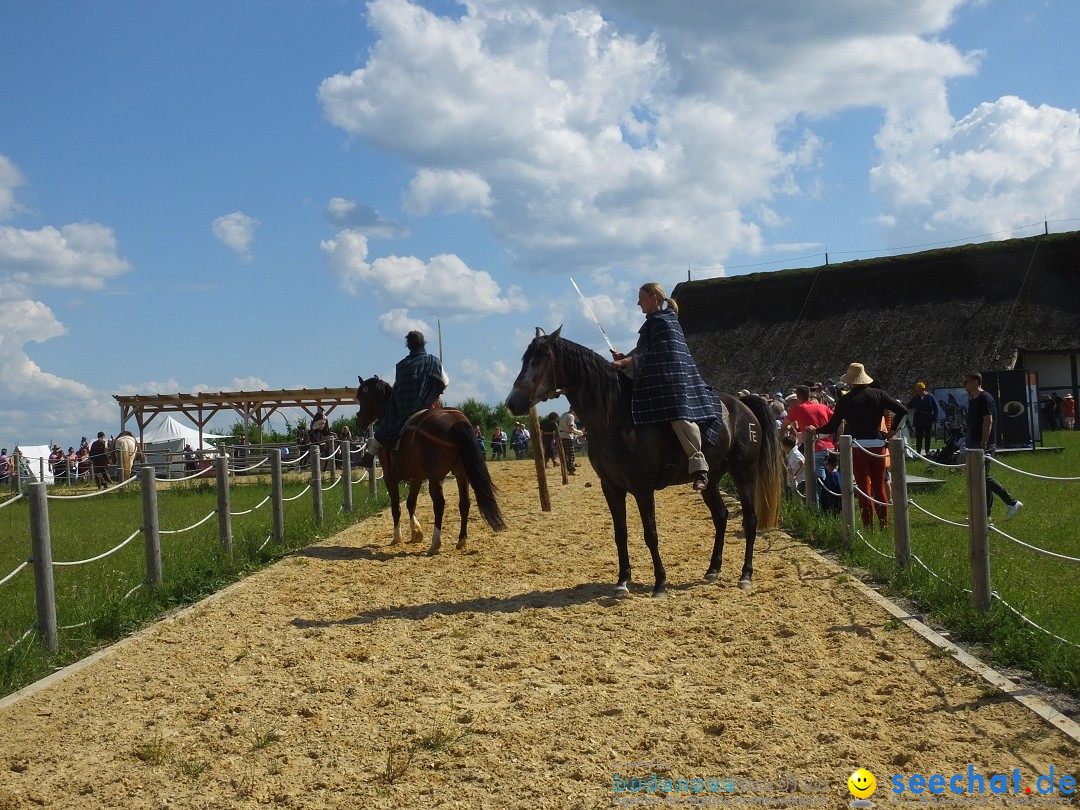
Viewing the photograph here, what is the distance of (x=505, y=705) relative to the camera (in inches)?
193

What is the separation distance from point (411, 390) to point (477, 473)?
134cm

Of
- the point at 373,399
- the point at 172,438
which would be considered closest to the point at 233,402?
the point at 172,438

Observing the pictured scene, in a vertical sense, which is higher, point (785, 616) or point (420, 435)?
point (420, 435)

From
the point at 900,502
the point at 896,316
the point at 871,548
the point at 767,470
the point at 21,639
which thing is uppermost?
the point at 896,316

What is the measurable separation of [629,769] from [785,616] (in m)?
2.95

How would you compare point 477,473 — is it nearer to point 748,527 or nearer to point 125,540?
point 748,527

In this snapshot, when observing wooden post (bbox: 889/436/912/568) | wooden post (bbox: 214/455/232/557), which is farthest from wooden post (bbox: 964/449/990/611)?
wooden post (bbox: 214/455/232/557)

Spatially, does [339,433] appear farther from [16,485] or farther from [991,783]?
[991,783]

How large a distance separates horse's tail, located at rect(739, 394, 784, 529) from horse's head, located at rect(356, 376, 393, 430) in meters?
4.64

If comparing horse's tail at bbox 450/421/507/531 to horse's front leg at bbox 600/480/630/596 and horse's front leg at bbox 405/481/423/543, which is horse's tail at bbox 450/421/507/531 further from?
horse's front leg at bbox 600/480/630/596

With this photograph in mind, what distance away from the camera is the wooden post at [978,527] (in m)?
5.98

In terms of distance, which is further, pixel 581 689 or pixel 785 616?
pixel 785 616

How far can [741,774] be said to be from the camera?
3.86 metres

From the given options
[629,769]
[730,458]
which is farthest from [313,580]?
[629,769]
